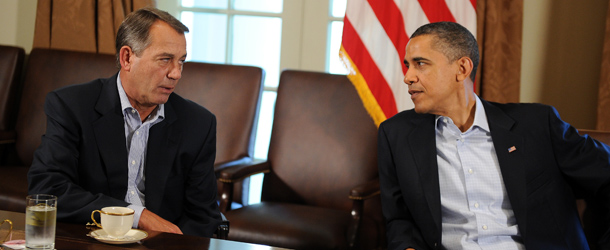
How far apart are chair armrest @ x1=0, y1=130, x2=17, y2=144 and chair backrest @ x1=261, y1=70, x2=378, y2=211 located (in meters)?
1.37

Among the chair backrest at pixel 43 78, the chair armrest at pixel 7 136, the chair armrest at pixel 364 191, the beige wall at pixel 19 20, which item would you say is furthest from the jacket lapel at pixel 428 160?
the beige wall at pixel 19 20

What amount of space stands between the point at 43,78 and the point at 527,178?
259 cm

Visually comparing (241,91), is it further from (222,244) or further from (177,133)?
(222,244)

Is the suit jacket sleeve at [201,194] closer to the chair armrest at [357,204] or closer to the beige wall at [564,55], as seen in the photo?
the chair armrest at [357,204]

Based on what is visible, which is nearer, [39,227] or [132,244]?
[39,227]

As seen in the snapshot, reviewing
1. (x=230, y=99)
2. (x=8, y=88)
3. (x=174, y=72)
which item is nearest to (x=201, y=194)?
(x=174, y=72)

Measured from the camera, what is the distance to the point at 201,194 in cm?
221

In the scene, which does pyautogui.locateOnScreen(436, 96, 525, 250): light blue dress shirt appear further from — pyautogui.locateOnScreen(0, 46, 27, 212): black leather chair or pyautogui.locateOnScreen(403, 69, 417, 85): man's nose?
pyautogui.locateOnScreen(0, 46, 27, 212): black leather chair

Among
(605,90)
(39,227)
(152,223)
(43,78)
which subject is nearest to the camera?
(39,227)

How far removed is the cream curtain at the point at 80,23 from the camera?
12.4 feet

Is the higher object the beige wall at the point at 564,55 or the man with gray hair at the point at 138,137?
the beige wall at the point at 564,55

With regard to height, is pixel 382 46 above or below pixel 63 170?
above

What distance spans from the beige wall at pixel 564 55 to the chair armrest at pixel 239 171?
140 cm

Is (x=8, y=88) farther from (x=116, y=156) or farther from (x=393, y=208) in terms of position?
(x=393, y=208)
